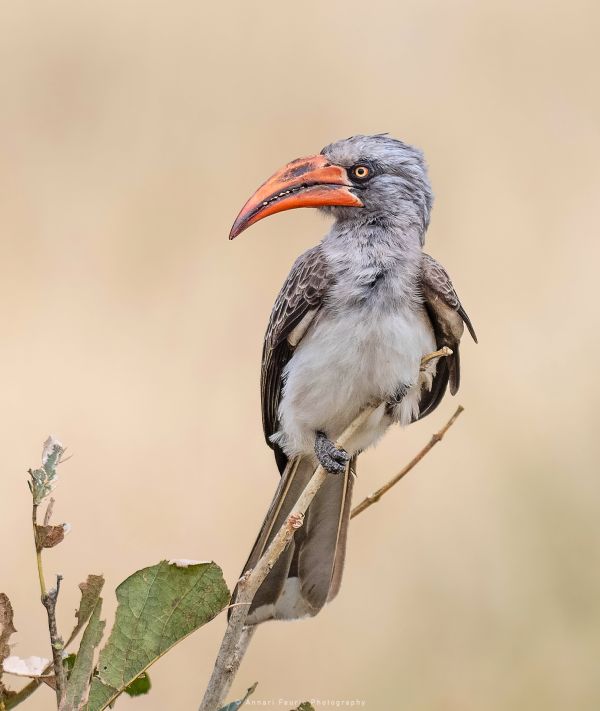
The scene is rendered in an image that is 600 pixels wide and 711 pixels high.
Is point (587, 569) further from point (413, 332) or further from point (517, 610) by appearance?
point (413, 332)

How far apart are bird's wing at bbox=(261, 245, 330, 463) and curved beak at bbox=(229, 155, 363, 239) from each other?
0.22 meters

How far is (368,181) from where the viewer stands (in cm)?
408

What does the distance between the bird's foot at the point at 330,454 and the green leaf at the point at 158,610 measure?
A: 2.02 m

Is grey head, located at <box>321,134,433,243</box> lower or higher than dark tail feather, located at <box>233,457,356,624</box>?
higher

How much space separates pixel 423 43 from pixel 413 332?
398 cm

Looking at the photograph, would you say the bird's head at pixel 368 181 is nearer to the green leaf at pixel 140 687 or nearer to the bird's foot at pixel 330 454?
the bird's foot at pixel 330 454

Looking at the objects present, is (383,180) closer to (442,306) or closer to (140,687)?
(442,306)

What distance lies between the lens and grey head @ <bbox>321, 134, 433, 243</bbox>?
4027 mm

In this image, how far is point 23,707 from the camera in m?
4.40

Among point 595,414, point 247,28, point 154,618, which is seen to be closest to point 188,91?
point 247,28

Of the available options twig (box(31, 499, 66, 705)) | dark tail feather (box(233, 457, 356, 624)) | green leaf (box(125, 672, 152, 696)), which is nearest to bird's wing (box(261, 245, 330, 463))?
dark tail feather (box(233, 457, 356, 624))

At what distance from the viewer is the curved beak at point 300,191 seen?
344cm

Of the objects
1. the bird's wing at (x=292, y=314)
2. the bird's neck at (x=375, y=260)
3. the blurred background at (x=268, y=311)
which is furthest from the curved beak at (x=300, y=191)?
the blurred background at (x=268, y=311)

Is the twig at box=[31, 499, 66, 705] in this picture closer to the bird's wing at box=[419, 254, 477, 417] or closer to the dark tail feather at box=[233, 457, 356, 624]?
the dark tail feather at box=[233, 457, 356, 624]
